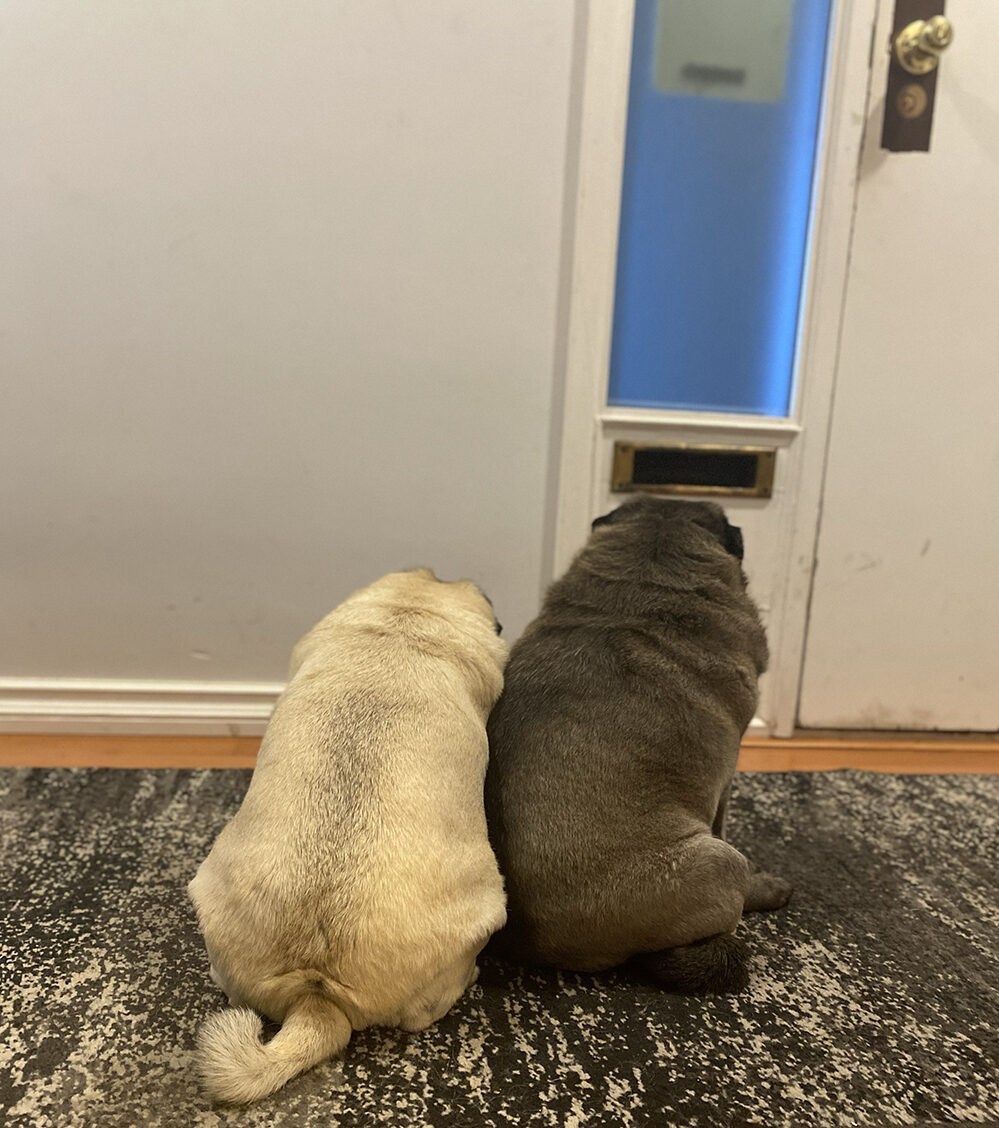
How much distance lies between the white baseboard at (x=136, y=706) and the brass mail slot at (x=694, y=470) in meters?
1.21

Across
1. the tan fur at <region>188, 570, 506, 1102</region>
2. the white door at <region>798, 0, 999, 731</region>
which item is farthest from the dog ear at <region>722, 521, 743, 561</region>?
the white door at <region>798, 0, 999, 731</region>

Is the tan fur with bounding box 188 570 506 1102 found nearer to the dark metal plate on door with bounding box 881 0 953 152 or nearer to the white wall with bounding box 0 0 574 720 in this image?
the white wall with bounding box 0 0 574 720

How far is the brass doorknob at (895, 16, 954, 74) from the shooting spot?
2.10 m

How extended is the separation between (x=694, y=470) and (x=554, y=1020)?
155 cm

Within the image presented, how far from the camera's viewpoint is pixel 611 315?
222 centimetres

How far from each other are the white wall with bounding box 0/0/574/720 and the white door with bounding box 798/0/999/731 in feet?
2.95

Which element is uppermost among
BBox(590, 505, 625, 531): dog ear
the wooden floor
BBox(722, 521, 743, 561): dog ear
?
BBox(590, 505, 625, 531): dog ear

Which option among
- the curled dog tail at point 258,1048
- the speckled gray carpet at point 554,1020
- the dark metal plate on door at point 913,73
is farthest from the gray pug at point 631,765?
the dark metal plate on door at point 913,73

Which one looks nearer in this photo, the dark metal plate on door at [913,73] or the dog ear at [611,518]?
the dog ear at [611,518]

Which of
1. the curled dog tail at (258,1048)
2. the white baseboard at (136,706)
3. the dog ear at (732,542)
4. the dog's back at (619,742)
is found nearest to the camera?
the curled dog tail at (258,1048)


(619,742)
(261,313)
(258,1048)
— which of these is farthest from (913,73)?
(258,1048)

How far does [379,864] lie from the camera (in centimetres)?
109

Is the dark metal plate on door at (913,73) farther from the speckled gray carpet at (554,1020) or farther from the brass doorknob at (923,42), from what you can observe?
the speckled gray carpet at (554,1020)

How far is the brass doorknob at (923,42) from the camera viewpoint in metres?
2.10
